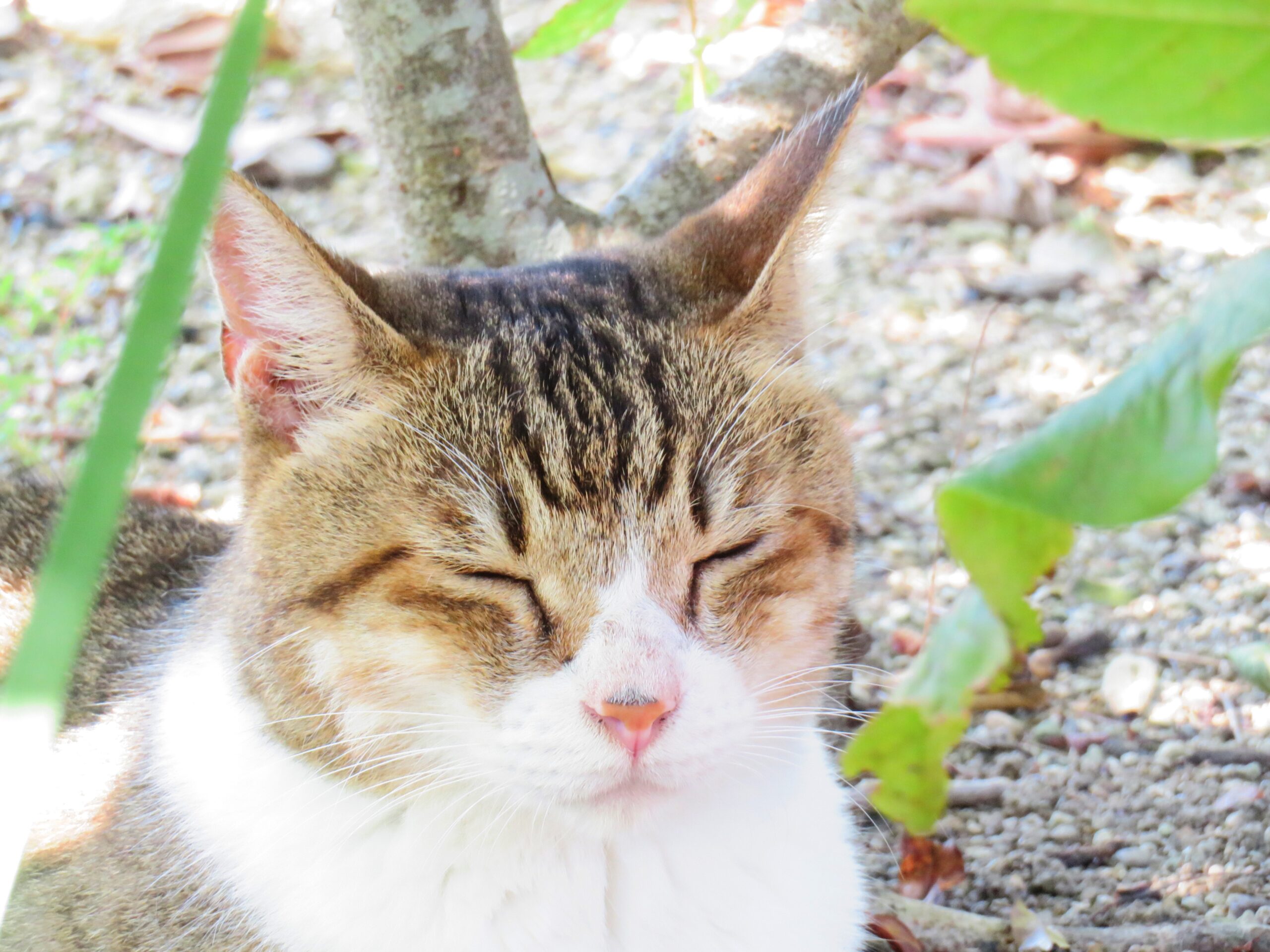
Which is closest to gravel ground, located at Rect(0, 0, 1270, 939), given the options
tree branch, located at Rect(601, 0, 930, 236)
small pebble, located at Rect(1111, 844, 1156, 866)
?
small pebble, located at Rect(1111, 844, 1156, 866)

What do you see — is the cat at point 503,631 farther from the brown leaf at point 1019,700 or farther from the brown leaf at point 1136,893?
the brown leaf at point 1019,700

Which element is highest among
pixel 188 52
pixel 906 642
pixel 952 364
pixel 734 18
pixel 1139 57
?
pixel 188 52

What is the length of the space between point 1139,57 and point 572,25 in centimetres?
176

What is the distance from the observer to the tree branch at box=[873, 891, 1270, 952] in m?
2.11

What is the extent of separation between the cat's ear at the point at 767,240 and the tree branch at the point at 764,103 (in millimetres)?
800

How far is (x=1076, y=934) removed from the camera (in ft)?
7.41

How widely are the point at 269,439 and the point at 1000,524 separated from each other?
1.43m

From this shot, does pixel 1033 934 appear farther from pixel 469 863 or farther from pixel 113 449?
pixel 113 449

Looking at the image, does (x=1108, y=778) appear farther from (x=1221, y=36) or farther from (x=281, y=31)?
(x=281, y=31)

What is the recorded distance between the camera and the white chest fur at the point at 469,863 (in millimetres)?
1879

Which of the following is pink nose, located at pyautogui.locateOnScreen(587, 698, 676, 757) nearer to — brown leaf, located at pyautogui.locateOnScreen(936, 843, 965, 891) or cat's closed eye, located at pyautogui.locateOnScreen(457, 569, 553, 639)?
cat's closed eye, located at pyautogui.locateOnScreen(457, 569, 553, 639)

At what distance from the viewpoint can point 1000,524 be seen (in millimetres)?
844

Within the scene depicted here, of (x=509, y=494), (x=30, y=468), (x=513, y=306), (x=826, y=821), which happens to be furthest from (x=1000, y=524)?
(x=30, y=468)

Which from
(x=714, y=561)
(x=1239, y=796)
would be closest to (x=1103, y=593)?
(x=1239, y=796)
